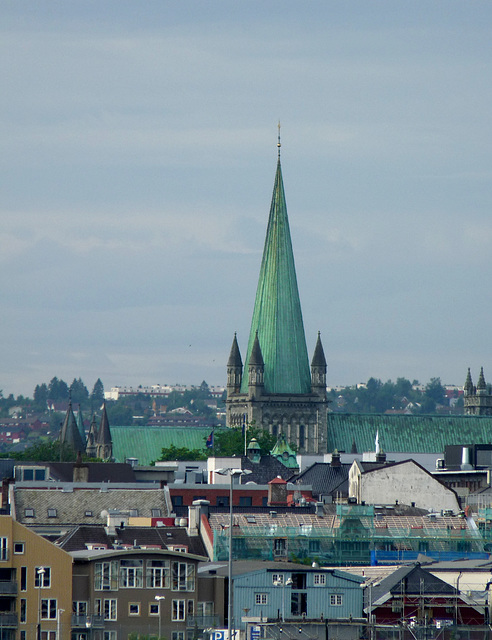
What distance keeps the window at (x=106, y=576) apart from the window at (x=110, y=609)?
442mm

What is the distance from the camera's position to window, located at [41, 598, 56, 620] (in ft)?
253

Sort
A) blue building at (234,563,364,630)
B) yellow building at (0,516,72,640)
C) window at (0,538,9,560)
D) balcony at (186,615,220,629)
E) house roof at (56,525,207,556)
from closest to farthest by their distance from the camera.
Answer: yellow building at (0,516,72,640) < window at (0,538,9,560) < balcony at (186,615,220,629) < blue building at (234,563,364,630) < house roof at (56,525,207,556)

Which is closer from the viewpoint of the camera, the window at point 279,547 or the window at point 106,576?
the window at point 106,576

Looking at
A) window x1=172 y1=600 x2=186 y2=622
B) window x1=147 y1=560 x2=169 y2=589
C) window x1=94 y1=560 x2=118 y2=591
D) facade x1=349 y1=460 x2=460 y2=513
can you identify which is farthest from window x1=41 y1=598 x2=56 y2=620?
facade x1=349 y1=460 x2=460 y2=513

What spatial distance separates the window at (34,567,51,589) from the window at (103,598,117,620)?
2277 millimetres

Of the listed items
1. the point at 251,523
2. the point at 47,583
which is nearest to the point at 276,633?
the point at 47,583

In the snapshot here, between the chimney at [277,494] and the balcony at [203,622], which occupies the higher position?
the chimney at [277,494]

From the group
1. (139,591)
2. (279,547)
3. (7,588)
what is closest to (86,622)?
(139,591)

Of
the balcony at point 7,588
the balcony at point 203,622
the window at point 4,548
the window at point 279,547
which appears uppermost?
the window at point 4,548

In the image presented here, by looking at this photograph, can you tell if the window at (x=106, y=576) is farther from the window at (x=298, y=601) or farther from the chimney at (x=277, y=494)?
the chimney at (x=277, y=494)

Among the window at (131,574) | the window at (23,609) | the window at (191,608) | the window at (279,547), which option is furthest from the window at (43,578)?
the window at (279,547)

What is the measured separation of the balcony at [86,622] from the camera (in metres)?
76.9

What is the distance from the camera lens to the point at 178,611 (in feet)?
260

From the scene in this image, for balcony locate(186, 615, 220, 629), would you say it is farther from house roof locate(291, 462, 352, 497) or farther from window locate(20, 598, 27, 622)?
house roof locate(291, 462, 352, 497)
